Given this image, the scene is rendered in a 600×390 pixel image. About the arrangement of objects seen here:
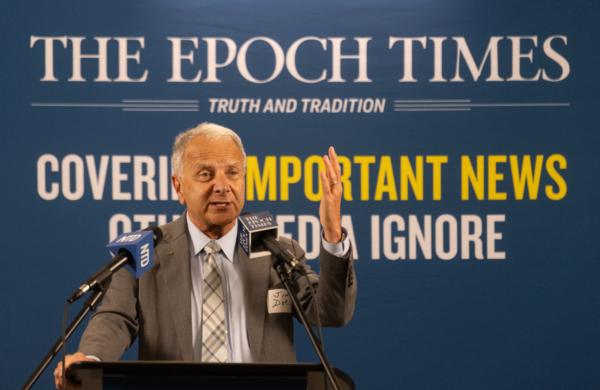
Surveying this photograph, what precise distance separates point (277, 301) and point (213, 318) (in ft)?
0.60

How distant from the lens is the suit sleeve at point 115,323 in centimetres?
196

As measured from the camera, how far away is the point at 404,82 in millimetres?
3721

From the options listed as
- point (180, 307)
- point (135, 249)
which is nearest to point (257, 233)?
point (135, 249)

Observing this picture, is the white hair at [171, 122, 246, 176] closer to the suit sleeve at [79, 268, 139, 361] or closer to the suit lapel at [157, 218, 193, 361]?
the suit lapel at [157, 218, 193, 361]

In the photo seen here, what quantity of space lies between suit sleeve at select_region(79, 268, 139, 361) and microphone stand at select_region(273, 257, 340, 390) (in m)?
0.55

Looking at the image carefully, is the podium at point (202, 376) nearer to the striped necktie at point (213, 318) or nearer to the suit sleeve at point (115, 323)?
the suit sleeve at point (115, 323)

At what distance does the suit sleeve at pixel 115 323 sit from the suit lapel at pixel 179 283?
99mm

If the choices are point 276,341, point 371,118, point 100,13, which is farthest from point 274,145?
point 276,341

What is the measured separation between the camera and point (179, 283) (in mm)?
2174

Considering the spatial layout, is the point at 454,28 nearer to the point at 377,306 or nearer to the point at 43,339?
the point at 377,306

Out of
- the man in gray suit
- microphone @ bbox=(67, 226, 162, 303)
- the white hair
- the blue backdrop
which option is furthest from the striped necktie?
the blue backdrop


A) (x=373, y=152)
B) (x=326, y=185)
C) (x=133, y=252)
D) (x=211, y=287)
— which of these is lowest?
(x=211, y=287)

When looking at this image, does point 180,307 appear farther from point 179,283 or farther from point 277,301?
point 277,301

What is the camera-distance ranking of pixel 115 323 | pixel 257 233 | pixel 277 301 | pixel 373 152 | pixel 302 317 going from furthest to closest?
1. pixel 373 152
2. pixel 277 301
3. pixel 115 323
4. pixel 257 233
5. pixel 302 317
